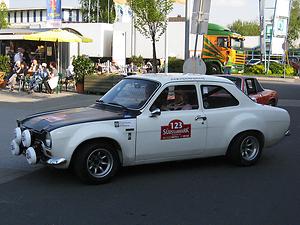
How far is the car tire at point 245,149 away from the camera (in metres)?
7.46

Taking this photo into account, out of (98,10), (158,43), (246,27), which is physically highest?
(246,27)

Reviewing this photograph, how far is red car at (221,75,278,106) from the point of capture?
13.0 meters

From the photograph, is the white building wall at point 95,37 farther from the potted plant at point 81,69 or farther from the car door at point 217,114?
the car door at point 217,114

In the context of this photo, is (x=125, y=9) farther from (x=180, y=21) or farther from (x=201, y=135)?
(x=201, y=135)

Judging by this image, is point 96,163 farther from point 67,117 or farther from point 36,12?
point 36,12

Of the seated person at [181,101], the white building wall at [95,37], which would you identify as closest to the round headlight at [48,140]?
the seated person at [181,101]

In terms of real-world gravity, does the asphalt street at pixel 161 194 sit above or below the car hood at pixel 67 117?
below

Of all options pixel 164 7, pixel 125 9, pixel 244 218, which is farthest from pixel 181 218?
pixel 125 9

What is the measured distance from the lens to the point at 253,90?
1348 cm

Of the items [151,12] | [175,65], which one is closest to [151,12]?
[151,12]

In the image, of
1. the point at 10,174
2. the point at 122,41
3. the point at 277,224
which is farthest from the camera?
the point at 122,41

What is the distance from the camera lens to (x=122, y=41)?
3117 centimetres

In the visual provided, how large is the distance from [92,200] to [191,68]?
301 inches

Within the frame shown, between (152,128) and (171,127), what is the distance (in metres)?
0.31
